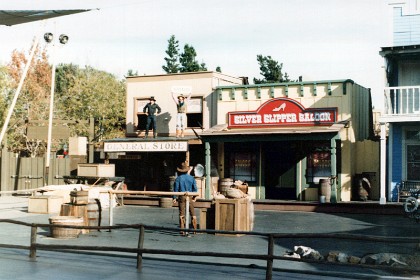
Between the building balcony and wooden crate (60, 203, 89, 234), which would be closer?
wooden crate (60, 203, 89, 234)

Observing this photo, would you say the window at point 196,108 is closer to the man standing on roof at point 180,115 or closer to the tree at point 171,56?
the man standing on roof at point 180,115

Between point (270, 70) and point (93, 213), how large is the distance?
38.3m

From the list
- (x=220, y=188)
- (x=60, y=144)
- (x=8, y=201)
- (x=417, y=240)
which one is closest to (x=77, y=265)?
(x=417, y=240)

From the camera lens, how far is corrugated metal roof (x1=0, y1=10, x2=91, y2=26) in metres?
10.7

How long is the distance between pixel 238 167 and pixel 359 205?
622 cm

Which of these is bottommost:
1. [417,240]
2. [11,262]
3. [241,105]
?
[11,262]

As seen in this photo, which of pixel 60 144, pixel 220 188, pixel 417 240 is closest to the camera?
pixel 417 240

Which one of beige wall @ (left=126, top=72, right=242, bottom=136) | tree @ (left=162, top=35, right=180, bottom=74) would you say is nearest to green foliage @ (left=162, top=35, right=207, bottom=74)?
tree @ (left=162, top=35, right=180, bottom=74)

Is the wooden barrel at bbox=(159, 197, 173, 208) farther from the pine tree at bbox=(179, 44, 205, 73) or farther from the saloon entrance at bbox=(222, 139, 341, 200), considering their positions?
the pine tree at bbox=(179, 44, 205, 73)

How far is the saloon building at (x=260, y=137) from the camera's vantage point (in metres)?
22.2

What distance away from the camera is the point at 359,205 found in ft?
64.5

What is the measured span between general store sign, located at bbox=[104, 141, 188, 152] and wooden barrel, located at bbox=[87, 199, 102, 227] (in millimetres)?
8476

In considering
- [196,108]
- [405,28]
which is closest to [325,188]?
[405,28]

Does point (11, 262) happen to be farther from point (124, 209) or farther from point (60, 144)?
point (60, 144)
